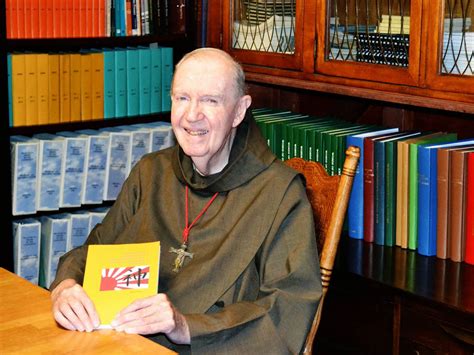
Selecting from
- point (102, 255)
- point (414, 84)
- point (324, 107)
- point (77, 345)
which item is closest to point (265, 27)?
point (324, 107)

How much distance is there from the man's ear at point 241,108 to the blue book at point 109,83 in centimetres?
158

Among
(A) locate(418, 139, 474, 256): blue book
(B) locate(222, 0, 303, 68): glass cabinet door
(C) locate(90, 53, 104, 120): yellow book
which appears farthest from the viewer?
(C) locate(90, 53, 104, 120): yellow book

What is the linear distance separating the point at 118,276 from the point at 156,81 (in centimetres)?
217

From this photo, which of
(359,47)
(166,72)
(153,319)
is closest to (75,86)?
(166,72)

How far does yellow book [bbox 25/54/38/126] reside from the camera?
3969 millimetres

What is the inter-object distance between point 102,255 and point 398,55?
1.43 metres

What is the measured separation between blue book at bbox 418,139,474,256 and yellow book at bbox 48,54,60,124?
1599 mm

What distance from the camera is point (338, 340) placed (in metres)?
3.35

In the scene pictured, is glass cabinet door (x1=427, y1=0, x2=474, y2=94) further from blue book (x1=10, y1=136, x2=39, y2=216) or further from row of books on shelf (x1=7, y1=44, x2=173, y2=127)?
blue book (x1=10, y1=136, x2=39, y2=216)

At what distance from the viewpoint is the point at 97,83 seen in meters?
4.20

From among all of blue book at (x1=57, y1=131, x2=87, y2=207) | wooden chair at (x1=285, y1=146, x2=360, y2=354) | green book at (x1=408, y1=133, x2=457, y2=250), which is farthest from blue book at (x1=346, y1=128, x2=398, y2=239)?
blue book at (x1=57, y1=131, x2=87, y2=207)

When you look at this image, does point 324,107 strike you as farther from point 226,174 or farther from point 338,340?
point 226,174

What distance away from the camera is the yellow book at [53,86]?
403cm

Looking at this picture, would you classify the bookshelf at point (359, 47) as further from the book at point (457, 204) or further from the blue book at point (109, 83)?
the blue book at point (109, 83)
